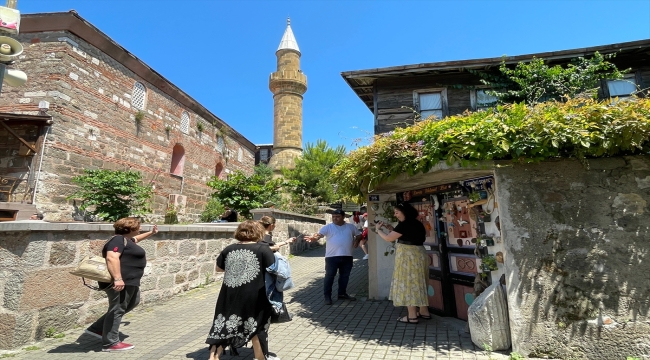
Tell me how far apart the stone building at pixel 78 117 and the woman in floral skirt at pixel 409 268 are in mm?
9222

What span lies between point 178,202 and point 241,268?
40.4 feet

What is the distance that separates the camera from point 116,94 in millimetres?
11594

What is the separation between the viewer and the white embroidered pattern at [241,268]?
3.37m

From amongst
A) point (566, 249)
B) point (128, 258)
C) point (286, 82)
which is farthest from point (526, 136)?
point (286, 82)

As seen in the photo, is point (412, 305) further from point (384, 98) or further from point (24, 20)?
point (24, 20)

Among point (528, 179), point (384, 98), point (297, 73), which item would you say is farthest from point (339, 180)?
point (297, 73)

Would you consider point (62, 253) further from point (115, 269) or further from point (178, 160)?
point (178, 160)

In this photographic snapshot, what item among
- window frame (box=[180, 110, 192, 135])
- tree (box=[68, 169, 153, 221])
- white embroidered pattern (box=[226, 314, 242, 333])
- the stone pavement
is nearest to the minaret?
window frame (box=[180, 110, 192, 135])

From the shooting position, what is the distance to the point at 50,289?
412cm

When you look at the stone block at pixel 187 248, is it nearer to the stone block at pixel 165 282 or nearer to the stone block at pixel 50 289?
the stone block at pixel 165 282

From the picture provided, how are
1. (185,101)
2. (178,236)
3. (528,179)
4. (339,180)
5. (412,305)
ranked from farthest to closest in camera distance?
(185,101), (178,236), (339,180), (412,305), (528,179)

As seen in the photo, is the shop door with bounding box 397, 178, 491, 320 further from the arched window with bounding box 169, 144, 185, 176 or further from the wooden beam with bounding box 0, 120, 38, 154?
the arched window with bounding box 169, 144, 185, 176

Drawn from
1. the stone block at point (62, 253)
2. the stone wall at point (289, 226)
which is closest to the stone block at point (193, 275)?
the stone block at point (62, 253)

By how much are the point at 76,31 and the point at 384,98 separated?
9.31 metres
